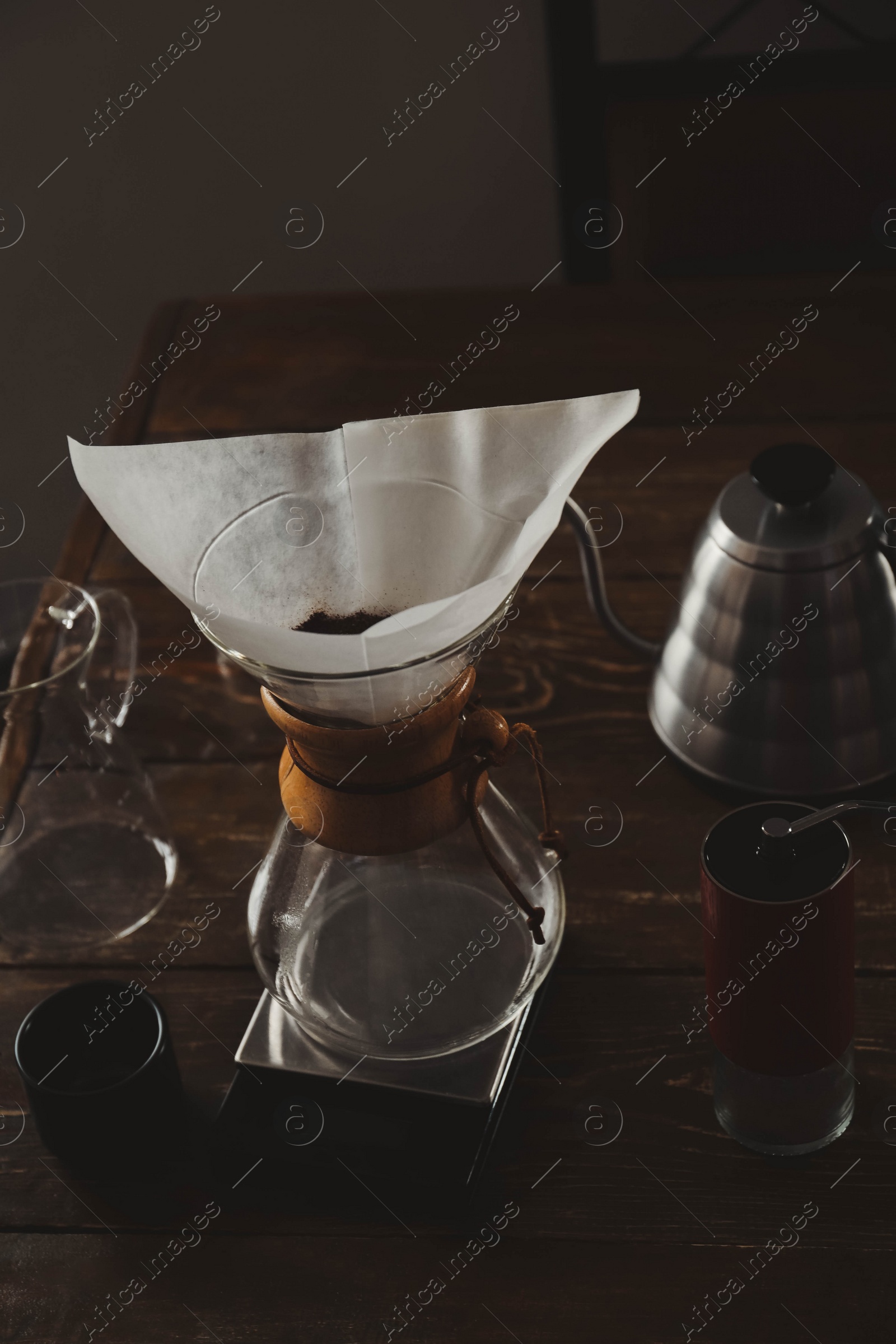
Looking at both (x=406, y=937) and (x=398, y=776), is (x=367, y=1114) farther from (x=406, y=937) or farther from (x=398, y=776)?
(x=398, y=776)

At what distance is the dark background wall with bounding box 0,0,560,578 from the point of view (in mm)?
2498

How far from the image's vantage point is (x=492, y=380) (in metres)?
1.30

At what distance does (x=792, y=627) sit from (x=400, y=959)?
32 centimetres

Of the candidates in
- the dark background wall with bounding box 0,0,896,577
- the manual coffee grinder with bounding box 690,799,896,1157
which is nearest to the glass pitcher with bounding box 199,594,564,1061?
the manual coffee grinder with bounding box 690,799,896,1157

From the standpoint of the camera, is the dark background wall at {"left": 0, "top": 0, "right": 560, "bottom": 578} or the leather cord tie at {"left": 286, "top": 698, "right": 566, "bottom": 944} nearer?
the leather cord tie at {"left": 286, "top": 698, "right": 566, "bottom": 944}

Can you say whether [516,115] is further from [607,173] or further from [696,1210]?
[696,1210]

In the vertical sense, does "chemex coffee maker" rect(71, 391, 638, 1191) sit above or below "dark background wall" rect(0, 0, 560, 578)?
above

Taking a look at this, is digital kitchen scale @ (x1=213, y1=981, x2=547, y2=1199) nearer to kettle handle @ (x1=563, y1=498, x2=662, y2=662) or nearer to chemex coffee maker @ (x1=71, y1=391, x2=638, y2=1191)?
chemex coffee maker @ (x1=71, y1=391, x2=638, y2=1191)

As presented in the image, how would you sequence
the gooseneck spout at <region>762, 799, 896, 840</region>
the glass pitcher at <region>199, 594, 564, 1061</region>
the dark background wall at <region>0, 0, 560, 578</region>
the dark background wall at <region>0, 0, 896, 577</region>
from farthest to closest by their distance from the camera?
the dark background wall at <region>0, 0, 560, 578</region> → the dark background wall at <region>0, 0, 896, 577</region> → the glass pitcher at <region>199, 594, 564, 1061</region> → the gooseneck spout at <region>762, 799, 896, 840</region>

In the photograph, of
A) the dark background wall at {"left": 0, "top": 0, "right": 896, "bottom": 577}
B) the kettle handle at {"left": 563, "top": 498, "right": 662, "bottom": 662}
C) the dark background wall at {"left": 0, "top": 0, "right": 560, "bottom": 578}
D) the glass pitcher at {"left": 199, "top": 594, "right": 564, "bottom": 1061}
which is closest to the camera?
the glass pitcher at {"left": 199, "top": 594, "right": 564, "bottom": 1061}

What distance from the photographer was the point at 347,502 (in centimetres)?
74

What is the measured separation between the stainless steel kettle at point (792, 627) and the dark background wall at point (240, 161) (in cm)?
177

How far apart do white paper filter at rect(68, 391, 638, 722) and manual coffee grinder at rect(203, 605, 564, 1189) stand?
0.25 feet

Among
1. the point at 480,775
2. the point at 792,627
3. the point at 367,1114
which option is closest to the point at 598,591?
the point at 792,627
